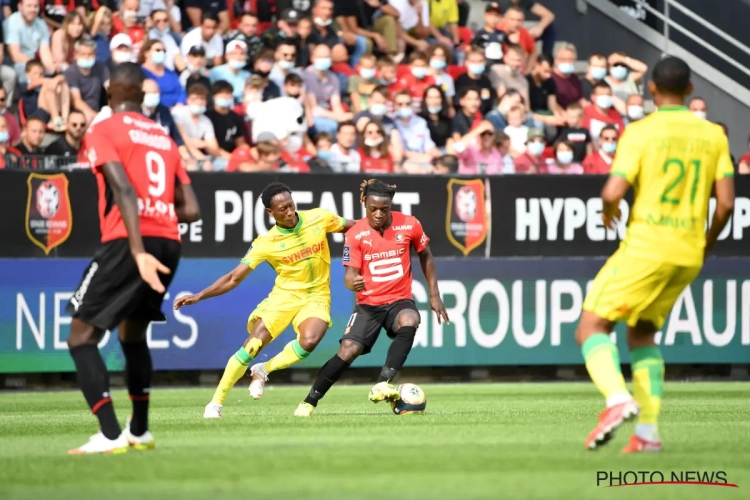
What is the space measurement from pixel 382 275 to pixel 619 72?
1069cm

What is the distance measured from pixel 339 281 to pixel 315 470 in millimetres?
10922

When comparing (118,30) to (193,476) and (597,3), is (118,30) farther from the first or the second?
(193,476)

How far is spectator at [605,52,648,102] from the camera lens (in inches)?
885

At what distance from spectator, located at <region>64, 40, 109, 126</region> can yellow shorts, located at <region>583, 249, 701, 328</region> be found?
11.6 metres

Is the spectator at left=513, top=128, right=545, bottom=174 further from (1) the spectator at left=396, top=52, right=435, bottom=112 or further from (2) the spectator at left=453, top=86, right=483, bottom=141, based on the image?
(1) the spectator at left=396, top=52, right=435, bottom=112

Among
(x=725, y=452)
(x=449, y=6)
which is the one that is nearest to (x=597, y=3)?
(x=449, y=6)

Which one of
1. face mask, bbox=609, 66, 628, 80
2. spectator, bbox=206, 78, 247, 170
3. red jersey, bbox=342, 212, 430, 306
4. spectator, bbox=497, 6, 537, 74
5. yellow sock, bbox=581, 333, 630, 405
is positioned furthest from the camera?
face mask, bbox=609, 66, 628, 80

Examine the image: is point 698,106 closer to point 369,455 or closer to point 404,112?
point 404,112

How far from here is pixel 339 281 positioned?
59.8ft

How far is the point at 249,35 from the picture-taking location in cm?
2044

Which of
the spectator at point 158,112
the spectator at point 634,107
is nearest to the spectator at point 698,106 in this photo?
A: the spectator at point 634,107

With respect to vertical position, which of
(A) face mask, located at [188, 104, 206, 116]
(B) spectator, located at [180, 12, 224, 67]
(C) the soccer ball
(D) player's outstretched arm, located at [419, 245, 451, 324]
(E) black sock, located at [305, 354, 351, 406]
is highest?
(B) spectator, located at [180, 12, 224, 67]

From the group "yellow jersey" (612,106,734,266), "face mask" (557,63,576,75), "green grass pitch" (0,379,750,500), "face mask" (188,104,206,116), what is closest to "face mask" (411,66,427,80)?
"face mask" (557,63,576,75)

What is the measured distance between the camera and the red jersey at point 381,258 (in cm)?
1298
